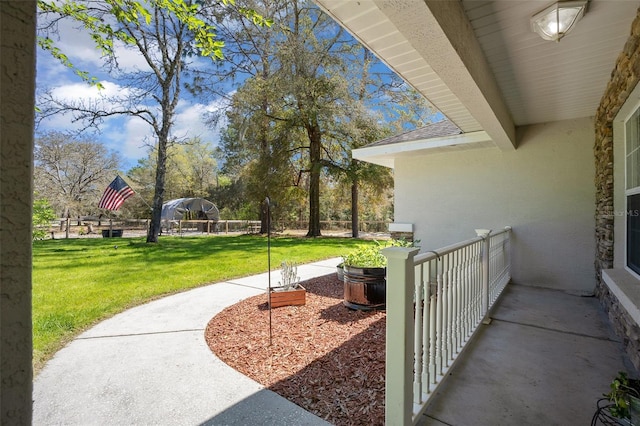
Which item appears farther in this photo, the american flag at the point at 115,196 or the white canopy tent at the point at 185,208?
the white canopy tent at the point at 185,208

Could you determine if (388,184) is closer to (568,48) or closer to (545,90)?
(545,90)

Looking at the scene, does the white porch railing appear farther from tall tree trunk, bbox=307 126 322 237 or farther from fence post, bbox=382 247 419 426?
tall tree trunk, bbox=307 126 322 237

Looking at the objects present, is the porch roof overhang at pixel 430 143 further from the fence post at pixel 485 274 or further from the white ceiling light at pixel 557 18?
the white ceiling light at pixel 557 18

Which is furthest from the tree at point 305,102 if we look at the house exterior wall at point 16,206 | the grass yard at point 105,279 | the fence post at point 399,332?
the house exterior wall at point 16,206

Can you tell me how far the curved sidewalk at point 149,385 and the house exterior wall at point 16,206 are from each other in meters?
1.56

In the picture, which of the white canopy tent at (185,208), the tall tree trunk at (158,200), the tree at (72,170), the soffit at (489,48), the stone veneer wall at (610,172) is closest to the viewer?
the soffit at (489,48)

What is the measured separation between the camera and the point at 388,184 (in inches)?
596

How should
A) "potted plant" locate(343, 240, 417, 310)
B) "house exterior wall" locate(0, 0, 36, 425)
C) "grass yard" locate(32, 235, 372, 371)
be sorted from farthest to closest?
1. "potted plant" locate(343, 240, 417, 310)
2. "grass yard" locate(32, 235, 372, 371)
3. "house exterior wall" locate(0, 0, 36, 425)

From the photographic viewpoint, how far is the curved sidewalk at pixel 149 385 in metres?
1.99

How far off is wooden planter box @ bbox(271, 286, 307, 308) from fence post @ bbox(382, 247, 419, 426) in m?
2.67

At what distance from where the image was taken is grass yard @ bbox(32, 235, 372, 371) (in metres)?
3.52

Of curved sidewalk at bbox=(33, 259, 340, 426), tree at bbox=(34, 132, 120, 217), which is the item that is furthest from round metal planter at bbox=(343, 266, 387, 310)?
tree at bbox=(34, 132, 120, 217)

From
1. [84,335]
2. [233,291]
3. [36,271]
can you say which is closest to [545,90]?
[233,291]

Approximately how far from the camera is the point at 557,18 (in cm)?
214
